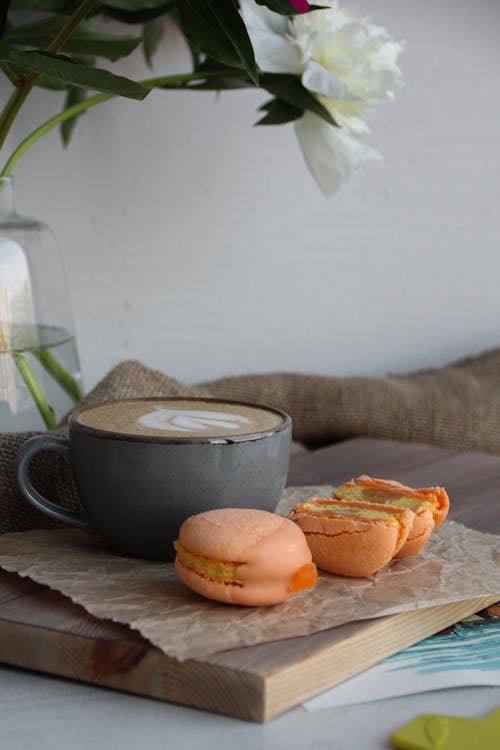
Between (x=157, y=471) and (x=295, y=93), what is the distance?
39cm

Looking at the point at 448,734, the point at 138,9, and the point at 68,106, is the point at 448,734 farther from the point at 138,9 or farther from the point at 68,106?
the point at 68,106

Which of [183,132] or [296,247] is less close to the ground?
[183,132]

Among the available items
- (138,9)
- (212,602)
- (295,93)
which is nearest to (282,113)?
(295,93)

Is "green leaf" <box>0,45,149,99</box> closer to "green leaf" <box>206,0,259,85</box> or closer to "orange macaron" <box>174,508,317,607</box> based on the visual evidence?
"green leaf" <box>206,0,259,85</box>

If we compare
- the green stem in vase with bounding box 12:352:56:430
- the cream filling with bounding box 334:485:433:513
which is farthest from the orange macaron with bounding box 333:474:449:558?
the green stem in vase with bounding box 12:352:56:430

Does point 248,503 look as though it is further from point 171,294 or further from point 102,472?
point 171,294

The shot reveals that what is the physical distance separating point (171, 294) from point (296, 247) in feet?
0.57

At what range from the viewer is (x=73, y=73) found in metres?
0.66

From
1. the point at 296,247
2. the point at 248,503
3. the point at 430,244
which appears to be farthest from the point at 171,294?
the point at 248,503

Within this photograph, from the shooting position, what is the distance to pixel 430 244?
1335mm

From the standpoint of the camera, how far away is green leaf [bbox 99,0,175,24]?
0.87 m

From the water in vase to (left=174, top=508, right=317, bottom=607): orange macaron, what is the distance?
0.94ft

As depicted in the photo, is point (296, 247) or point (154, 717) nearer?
point (154, 717)

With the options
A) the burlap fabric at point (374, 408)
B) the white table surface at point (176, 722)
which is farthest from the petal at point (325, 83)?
the white table surface at point (176, 722)
